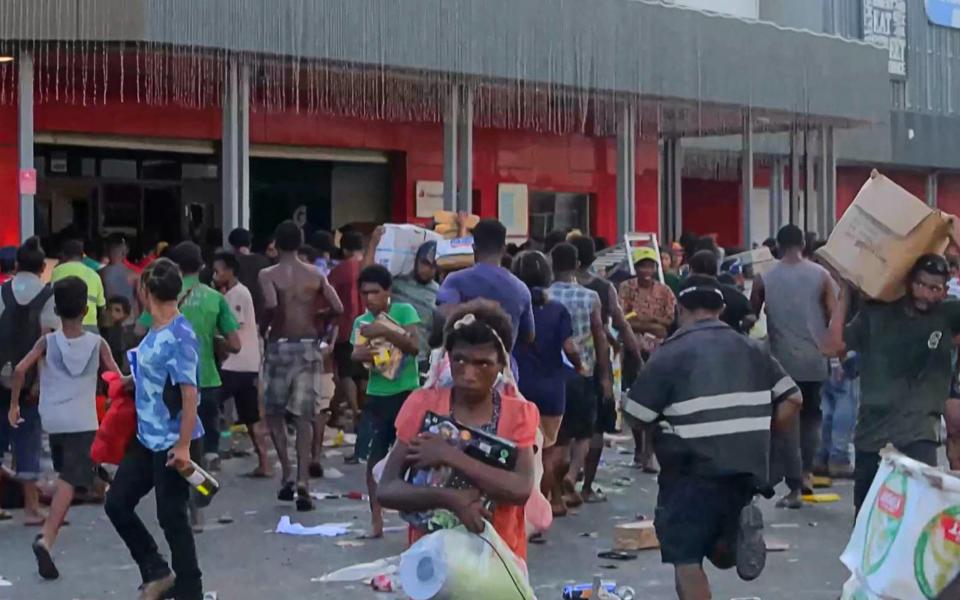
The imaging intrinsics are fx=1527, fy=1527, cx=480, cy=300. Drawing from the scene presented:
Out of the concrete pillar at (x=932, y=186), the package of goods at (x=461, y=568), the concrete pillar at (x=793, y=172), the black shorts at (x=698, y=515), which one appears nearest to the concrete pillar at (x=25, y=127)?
the black shorts at (x=698, y=515)

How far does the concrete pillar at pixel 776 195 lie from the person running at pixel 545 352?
68.9 ft

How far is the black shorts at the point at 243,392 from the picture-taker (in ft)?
38.9

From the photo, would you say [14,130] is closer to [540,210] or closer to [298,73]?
[298,73]

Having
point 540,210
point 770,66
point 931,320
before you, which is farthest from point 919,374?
point 540,210

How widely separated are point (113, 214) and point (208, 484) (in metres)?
13.5

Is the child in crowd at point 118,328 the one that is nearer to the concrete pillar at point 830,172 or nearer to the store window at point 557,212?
the store window at point 557,212

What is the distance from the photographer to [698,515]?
6.52m

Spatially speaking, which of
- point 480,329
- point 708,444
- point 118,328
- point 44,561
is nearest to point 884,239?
point 708,444

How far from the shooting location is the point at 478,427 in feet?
16.7

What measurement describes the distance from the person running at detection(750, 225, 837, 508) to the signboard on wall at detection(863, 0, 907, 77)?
2204cm

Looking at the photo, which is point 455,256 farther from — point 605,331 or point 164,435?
point 164,435

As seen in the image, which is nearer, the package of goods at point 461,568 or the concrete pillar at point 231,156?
the package of goods at point 461,568

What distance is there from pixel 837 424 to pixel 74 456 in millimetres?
6286

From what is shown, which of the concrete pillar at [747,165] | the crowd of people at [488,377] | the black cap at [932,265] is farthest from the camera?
the concrete pillar at [747,165]
